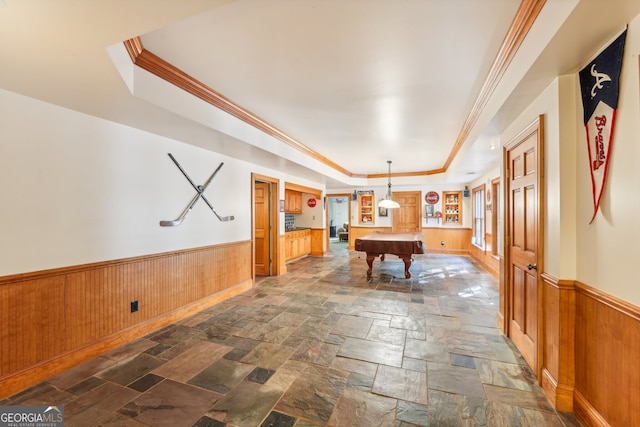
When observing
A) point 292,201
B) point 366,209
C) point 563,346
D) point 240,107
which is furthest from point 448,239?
point 240,107

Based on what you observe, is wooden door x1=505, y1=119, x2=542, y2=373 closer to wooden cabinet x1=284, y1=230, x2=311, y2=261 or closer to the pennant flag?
the pennant flag

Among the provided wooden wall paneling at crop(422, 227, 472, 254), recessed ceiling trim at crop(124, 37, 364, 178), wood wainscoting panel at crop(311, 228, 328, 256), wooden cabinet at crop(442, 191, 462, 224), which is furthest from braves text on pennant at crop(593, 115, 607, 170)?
wooden cabinet at crop(442, 191, 462, 224)

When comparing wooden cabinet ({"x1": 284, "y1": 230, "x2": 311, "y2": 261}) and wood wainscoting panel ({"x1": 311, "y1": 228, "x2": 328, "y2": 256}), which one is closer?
wooden cabinet ({"x1": 284, "y1": 230, "x2": 311, "y2": 261})

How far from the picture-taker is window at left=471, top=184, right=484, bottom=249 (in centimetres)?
692

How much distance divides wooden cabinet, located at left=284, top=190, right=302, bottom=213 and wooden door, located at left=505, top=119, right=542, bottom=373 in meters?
5.49

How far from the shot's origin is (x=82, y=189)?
244 cm

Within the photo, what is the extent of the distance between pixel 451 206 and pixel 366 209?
8.95ft

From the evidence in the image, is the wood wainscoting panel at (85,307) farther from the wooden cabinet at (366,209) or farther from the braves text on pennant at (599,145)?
the wooden cabinet at (366,209)

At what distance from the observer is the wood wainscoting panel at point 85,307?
80.6 inches

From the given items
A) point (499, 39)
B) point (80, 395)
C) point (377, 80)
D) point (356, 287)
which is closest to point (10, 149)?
point (80, 395)

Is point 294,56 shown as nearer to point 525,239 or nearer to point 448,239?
point 525,239

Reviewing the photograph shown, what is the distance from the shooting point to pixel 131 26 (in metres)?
1.38

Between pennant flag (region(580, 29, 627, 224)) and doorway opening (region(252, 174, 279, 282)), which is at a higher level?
pennant flag (region(580, 29, 627, 224))
